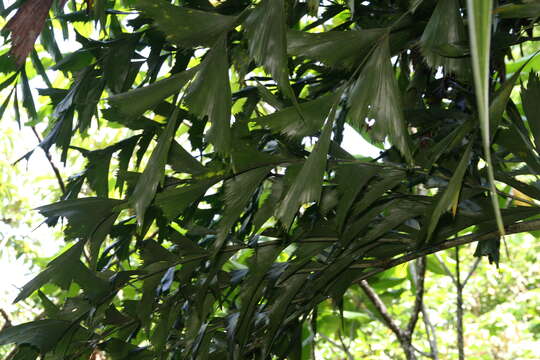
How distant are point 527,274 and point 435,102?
145 inches

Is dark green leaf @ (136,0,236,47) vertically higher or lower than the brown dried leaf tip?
higher

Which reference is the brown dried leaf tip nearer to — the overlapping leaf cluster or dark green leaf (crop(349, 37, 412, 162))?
the overlapping leaf cluster

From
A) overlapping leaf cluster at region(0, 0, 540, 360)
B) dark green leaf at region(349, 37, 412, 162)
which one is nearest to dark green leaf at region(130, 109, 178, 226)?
overlapping leaf cluster at region(0, 0, 540, 360)

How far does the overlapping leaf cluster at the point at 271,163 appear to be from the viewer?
1.21 ft

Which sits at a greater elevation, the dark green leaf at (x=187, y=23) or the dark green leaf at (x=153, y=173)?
the dark green leaf at (x=187, y=23)

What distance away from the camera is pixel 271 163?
0.46 meters

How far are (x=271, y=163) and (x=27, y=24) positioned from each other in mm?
188

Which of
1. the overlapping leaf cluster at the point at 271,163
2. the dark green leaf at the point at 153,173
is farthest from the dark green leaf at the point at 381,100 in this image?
the dark green leaf at the point at 153,173

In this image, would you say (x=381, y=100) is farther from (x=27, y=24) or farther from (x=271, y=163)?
(x=27, y=24)

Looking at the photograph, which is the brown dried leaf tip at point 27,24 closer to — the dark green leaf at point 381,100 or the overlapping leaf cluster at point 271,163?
the overlapping leaf cluster at point 271,163

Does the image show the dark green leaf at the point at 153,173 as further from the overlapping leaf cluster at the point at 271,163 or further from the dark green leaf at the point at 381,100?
the dark green leaf at the point at 381,100

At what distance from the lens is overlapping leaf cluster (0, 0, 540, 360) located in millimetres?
369

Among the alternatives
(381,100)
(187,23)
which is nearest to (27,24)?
(187,23)

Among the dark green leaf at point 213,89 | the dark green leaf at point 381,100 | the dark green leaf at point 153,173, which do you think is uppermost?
the dark green leaf at point 381,100
